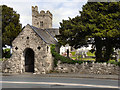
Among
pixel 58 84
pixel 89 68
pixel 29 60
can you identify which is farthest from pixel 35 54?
pixel 58 84

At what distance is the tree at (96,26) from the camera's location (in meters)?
21.2

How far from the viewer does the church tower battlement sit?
46688mm

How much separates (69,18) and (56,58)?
608 centimetres

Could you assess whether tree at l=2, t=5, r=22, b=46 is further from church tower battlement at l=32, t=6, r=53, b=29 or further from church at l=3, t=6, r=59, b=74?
church at l=3, t=6, r=59, b=74

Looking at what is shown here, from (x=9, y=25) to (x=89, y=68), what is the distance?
1961cm

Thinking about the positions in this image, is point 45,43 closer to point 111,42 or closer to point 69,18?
point 69,18

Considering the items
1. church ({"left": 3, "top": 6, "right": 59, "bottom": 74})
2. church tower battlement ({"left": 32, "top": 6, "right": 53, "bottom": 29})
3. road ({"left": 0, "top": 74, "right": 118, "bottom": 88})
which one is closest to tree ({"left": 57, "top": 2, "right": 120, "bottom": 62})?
church ({"left": 3, "top": 6, "right": 59, "bottom": 74})

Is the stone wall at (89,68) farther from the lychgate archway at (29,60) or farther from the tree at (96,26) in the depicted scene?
the lychgate archway at (29,60)

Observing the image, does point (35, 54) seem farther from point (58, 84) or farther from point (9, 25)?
point (9, 25)

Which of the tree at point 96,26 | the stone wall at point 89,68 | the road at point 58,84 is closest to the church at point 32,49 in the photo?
the stone wall at point 89,68

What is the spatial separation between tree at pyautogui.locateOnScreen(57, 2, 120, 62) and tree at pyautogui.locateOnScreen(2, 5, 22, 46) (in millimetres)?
13012

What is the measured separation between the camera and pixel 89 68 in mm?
21438

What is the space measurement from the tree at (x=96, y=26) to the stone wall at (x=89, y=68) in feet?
9.41

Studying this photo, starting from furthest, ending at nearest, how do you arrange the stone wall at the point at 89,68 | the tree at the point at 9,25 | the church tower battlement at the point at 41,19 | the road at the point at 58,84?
the church tower battlement at the point at 41,19 < the tree at the point at 9,25 < the stone wall at the point at 89,68 < the road at the point at 58,84
